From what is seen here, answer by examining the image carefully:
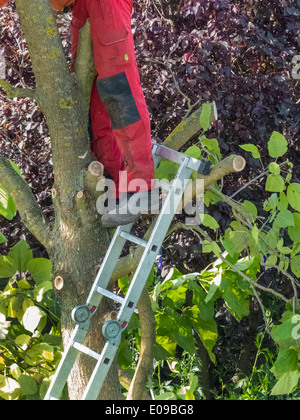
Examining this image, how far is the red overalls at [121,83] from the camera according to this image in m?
2.44

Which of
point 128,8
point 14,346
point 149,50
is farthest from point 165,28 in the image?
point 14,346

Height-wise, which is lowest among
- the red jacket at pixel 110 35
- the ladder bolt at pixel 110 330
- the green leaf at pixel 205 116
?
the ladder bolt at pixel 110 330

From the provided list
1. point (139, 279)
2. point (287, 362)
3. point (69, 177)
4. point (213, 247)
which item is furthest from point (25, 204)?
point (287, 362)

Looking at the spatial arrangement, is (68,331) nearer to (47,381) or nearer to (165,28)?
(47,381)

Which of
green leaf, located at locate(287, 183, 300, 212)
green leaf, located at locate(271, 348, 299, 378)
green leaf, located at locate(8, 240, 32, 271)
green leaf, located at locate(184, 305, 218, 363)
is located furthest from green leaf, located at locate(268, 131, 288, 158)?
green leaf, located at locate(8, 240, 32, 271)

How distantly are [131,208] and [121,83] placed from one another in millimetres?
454

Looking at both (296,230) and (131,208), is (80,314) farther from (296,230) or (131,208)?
(296,230)

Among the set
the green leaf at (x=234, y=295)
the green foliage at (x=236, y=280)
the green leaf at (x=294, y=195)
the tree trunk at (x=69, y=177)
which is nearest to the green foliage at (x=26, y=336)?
the green foliage at (x=236, y=280)

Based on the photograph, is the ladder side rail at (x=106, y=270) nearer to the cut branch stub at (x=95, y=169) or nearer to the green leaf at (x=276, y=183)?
the cut branch stub at (x=95, y=169)

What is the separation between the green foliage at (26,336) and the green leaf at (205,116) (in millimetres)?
1060

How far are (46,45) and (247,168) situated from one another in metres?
1.79

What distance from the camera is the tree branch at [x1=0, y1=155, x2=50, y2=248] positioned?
2748mm

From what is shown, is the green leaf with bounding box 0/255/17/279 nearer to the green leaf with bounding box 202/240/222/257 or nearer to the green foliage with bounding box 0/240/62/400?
the green foliage with bounding box 0/240/62/400

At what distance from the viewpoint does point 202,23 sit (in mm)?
4023
